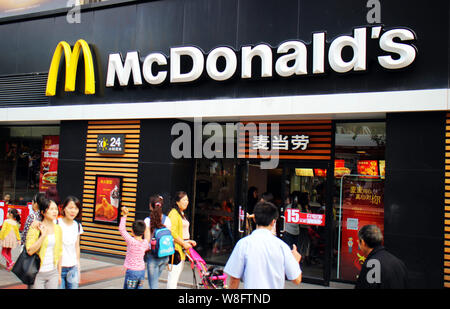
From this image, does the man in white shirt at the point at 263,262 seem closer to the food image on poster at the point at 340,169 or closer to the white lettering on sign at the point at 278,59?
the white lettering on sign at the point at 278,59

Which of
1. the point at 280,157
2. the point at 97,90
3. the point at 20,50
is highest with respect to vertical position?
the point at 20,50

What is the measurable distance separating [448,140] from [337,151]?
2.16 m

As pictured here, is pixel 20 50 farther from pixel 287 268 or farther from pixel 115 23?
pixel 287 268

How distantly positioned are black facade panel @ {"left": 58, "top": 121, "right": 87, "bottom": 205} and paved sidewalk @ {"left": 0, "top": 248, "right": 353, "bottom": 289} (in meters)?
1.89

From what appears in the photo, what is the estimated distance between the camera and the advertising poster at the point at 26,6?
12055mm

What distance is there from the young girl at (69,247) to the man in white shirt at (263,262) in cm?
253

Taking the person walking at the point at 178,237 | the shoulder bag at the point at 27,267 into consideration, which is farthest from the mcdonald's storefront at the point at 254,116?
the shoulder bag at the point at 27,267

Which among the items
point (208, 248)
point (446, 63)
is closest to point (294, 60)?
point (446, 63)

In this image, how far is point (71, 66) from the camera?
10867mm

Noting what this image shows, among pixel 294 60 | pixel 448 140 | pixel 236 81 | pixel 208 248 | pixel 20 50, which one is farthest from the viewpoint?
pixel 20 50

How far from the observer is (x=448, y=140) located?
7.27 m

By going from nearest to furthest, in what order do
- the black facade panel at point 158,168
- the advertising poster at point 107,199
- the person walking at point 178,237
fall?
the person walking at point 178,237, the black facade panel at point 158,168, the advertising poster at point 107,199

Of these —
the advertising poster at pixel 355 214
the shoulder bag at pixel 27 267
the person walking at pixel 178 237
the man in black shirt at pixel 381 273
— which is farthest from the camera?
the advertising poster at pixel 355 214

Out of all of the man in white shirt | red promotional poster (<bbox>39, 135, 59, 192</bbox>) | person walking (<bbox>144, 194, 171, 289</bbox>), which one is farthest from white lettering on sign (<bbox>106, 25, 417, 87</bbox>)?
the man in white shirt
